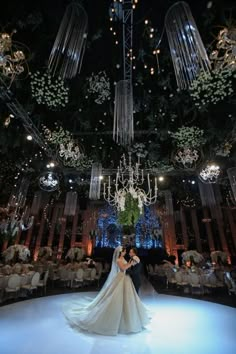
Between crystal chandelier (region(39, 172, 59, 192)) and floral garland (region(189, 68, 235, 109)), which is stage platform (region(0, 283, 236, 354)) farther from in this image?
floral garland (region(189, 68, 235, 109))

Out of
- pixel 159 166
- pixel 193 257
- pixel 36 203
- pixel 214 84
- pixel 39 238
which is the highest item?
pixel 159 166

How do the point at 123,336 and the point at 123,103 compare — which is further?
the point at 123,103

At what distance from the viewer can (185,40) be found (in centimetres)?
276

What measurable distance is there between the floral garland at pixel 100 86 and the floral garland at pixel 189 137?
235cm

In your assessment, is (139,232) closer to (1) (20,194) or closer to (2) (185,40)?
(1) (20,194)

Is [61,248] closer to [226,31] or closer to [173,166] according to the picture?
[173,166]

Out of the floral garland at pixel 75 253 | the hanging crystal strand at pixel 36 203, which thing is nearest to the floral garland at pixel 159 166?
the hanging crystal strand at pixel 36 203

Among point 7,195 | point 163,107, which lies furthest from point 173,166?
point 7,195

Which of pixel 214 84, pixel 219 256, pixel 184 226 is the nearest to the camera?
pixel 214 84

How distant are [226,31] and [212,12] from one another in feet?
2.90

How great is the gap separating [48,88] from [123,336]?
16.3 ft

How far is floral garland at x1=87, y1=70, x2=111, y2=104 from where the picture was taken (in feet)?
16.7

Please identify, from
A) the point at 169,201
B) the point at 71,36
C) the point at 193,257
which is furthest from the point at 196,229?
the point at 71,36

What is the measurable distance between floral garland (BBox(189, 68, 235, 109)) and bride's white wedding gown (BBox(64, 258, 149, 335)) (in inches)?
159
